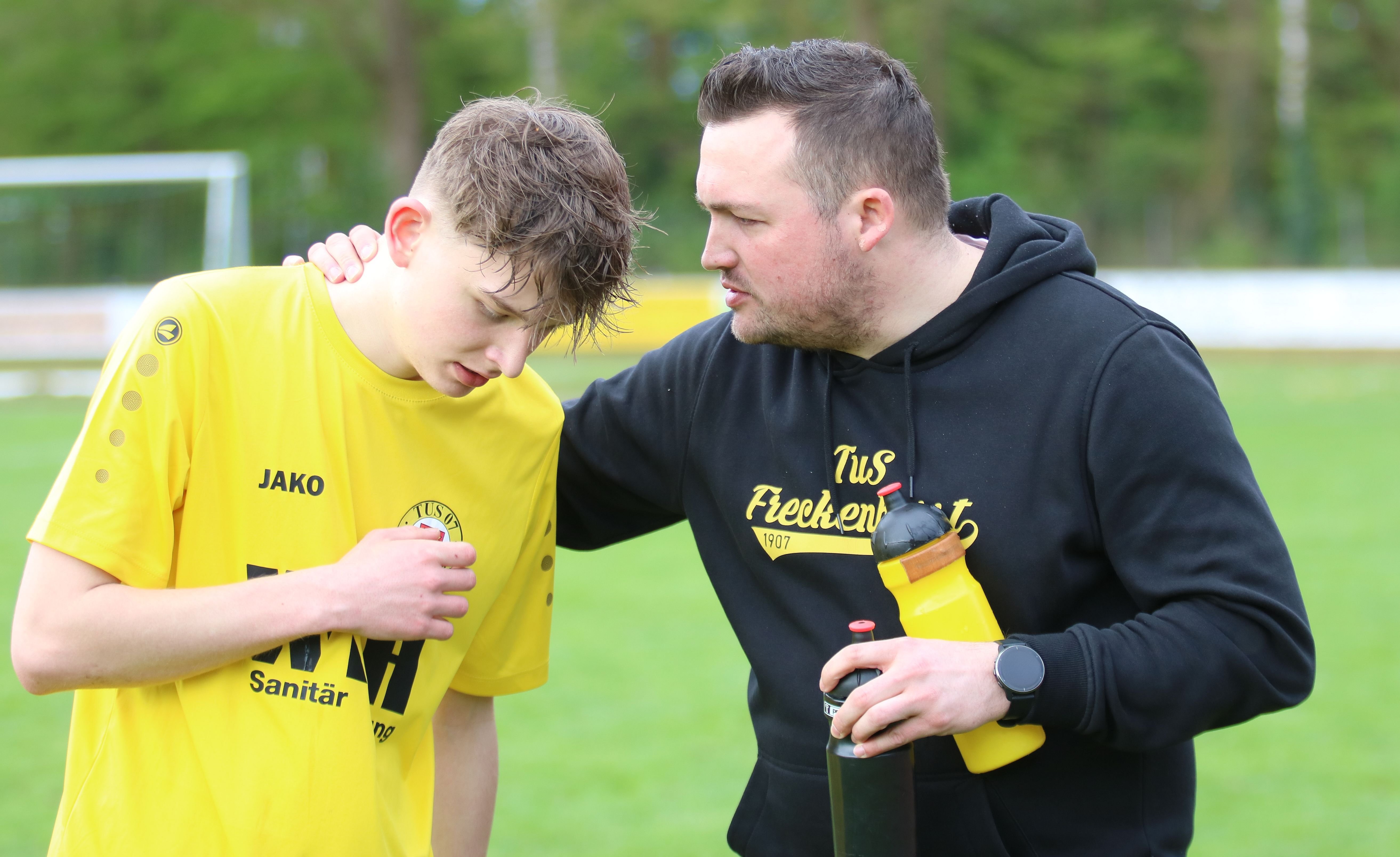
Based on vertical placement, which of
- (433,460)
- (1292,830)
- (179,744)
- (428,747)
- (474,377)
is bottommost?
(1292,830)

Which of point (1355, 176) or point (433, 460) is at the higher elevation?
point (433, 460)

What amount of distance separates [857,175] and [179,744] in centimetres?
155

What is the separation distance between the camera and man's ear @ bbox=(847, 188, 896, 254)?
7.92 ft

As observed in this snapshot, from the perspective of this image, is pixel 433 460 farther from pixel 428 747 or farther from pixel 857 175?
pixel 857 175

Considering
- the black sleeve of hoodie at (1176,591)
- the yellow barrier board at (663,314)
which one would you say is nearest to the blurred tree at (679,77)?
the yellow barrier board at (663,314)

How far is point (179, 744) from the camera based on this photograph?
79.1 inches

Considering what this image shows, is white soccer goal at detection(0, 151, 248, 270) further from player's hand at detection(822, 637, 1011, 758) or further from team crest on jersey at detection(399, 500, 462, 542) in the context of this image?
player's hand at detection(822, 637, 1011, 758)

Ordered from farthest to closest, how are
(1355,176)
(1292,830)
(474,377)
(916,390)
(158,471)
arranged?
(1355,176), (1292,830), (916,390), (474,377), (158,471)

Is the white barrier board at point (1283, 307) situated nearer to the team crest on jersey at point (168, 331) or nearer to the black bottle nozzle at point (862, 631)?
the black bottle nozzle at point (862, 631)

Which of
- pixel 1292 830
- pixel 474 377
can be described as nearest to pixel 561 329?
pixel 474 377

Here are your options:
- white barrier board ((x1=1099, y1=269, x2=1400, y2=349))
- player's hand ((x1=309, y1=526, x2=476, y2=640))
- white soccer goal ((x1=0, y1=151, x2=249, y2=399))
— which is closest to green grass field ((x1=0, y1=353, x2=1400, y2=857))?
player's hand ((x1=309, y1=526, x2=476, y2=640))

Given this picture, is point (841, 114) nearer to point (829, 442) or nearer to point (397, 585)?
point (829, 442)

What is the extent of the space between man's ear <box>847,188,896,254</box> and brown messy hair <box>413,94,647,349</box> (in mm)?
438

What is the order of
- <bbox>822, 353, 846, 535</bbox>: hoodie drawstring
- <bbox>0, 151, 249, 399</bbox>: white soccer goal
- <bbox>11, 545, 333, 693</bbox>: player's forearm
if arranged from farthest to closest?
<bbox>0, 151, 249, 399</bbox>: white soccer goal → <bbox>822, 353, 846, 535</bbox>: hoodie drawstring → <bbox>11, 545, 333, 693</bbox>: player's forearm
